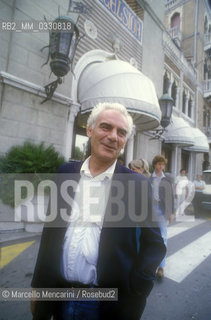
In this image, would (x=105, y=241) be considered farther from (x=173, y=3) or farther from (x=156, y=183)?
(x=173, y=3)

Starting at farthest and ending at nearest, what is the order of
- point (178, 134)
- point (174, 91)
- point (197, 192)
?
point (174, 91) → point (178, 134) → point (197, 192)

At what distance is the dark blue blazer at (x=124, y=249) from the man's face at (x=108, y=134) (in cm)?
14

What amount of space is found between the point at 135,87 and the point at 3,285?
18.8 ft

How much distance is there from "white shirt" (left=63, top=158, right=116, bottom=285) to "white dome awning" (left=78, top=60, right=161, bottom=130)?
15.0 feet

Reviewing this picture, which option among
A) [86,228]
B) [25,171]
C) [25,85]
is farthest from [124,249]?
[25,85]

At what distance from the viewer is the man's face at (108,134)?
4.06 ft

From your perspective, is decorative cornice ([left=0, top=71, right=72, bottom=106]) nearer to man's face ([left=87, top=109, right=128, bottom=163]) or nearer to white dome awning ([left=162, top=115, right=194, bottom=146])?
man's face ([left=87, top=109, right=128, bottom=163])

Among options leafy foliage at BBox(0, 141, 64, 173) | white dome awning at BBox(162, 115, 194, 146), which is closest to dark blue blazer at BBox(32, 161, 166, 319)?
leafy foliage at BBox(0, 141, 64, 173)

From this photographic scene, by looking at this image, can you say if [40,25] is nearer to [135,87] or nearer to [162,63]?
[135,87]

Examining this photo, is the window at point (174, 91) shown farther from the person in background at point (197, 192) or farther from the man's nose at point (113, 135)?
the man's nose at point (113, 135)

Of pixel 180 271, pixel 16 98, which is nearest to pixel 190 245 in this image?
pixel 180 271

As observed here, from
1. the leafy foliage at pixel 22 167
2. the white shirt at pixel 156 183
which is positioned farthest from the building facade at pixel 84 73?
the white shirt at pixel 156 183

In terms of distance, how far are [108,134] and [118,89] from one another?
15.3ft

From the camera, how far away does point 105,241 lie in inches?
42.1
